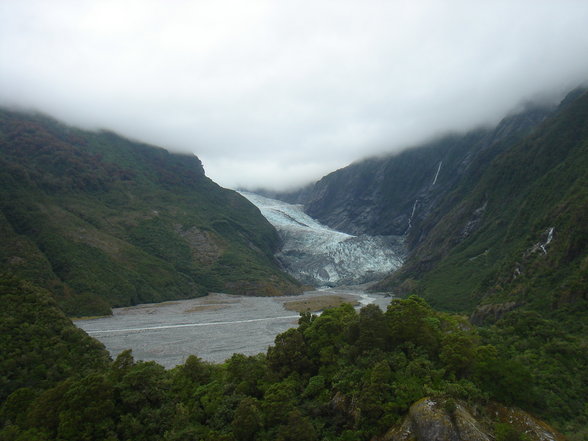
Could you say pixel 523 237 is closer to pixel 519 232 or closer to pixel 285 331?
pixel 519 232

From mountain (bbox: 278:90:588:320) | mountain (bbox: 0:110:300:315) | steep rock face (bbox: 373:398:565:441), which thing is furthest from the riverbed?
steep rock face (bbox: 373:398:565:441)

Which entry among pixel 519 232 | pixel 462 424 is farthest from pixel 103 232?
pixel 462 424

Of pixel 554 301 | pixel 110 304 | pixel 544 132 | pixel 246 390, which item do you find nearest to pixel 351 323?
pixel 246 390

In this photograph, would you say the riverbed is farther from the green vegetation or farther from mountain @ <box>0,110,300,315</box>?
the green vegetation

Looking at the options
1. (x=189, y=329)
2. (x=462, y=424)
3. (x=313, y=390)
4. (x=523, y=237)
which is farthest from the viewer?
(x=523, y=237)

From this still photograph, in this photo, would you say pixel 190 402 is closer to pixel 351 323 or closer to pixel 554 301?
pixel 351 323
